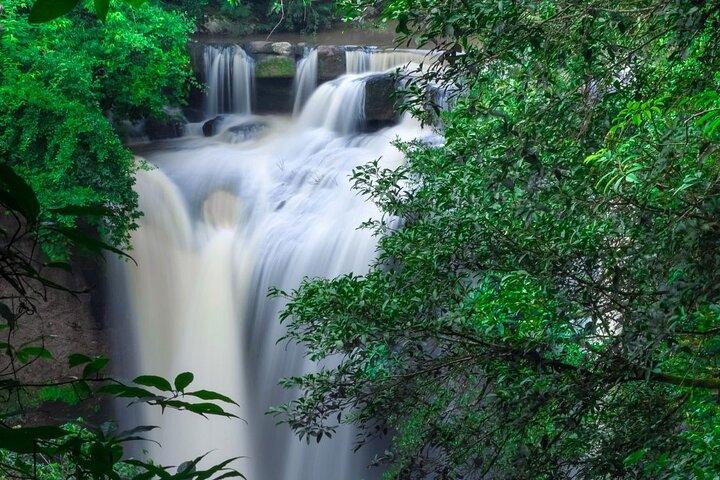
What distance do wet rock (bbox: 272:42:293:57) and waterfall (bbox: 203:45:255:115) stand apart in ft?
1.85

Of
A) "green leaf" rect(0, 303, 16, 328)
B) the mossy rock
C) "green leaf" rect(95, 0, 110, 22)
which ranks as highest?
"green leaf" rect(95, 0, 110, 22)

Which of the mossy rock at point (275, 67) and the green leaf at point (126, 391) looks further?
the mossy rock at point (275, 67)

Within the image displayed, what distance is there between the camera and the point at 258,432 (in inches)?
451

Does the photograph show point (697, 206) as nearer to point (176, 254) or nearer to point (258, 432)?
point (258, 432)

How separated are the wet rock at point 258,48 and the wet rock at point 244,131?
1.88 meters

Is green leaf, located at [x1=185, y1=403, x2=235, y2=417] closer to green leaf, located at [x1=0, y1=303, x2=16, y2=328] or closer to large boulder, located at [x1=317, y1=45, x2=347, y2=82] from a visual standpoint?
green leaf, located at [x1=0, y1=303, x2=16, y2=328]

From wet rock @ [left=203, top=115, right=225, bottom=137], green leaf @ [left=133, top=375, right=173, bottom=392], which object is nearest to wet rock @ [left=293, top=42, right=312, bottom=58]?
wet rock @ [left=203, top=115, right=225, bottom=137]

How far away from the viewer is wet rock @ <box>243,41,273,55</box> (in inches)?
662

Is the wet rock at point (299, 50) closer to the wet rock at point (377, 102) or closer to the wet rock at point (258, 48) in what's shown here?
the wet rock at point (258, 48)

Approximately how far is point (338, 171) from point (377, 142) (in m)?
1.22

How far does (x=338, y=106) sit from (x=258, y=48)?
282cm

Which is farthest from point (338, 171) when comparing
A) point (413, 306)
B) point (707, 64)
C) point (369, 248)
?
point (707, 64)

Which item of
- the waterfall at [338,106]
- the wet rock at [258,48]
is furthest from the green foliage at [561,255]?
the wet rock at [258,48]

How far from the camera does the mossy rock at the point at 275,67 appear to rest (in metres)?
16.5
